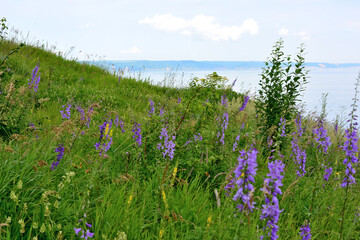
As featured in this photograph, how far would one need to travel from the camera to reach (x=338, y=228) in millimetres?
3607

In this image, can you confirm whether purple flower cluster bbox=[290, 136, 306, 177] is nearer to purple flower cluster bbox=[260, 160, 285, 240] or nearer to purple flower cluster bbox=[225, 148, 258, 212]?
purple flower cluster bbox=[260, 160, 285, 240]

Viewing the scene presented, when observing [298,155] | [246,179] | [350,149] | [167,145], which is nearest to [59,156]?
[167,145]

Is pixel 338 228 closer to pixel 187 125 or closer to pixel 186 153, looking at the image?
pixel 186 153

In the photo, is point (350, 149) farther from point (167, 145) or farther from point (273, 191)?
point (167, 145)

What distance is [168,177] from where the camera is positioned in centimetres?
247

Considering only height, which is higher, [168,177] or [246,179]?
[246,179]

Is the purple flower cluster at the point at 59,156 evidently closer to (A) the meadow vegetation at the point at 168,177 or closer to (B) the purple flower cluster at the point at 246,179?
(A) the meadow vegetation at the point at 168,177

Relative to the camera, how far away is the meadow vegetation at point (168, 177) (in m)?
2.18

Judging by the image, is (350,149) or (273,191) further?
(350,149)

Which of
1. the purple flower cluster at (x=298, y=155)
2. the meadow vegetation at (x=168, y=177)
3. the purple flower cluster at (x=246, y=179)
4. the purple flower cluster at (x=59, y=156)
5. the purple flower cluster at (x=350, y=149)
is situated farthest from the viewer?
the purple flower cluster at (x=298, y=155)

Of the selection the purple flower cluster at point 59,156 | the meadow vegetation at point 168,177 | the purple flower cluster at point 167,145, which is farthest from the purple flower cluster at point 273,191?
the purple flower cluster at point 59,156

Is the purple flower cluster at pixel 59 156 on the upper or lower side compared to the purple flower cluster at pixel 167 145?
lower

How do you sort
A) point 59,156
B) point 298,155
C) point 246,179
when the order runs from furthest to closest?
point 298,155 → point 59,156 → point 246,179

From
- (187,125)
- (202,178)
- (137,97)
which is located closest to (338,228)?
(202,178)
